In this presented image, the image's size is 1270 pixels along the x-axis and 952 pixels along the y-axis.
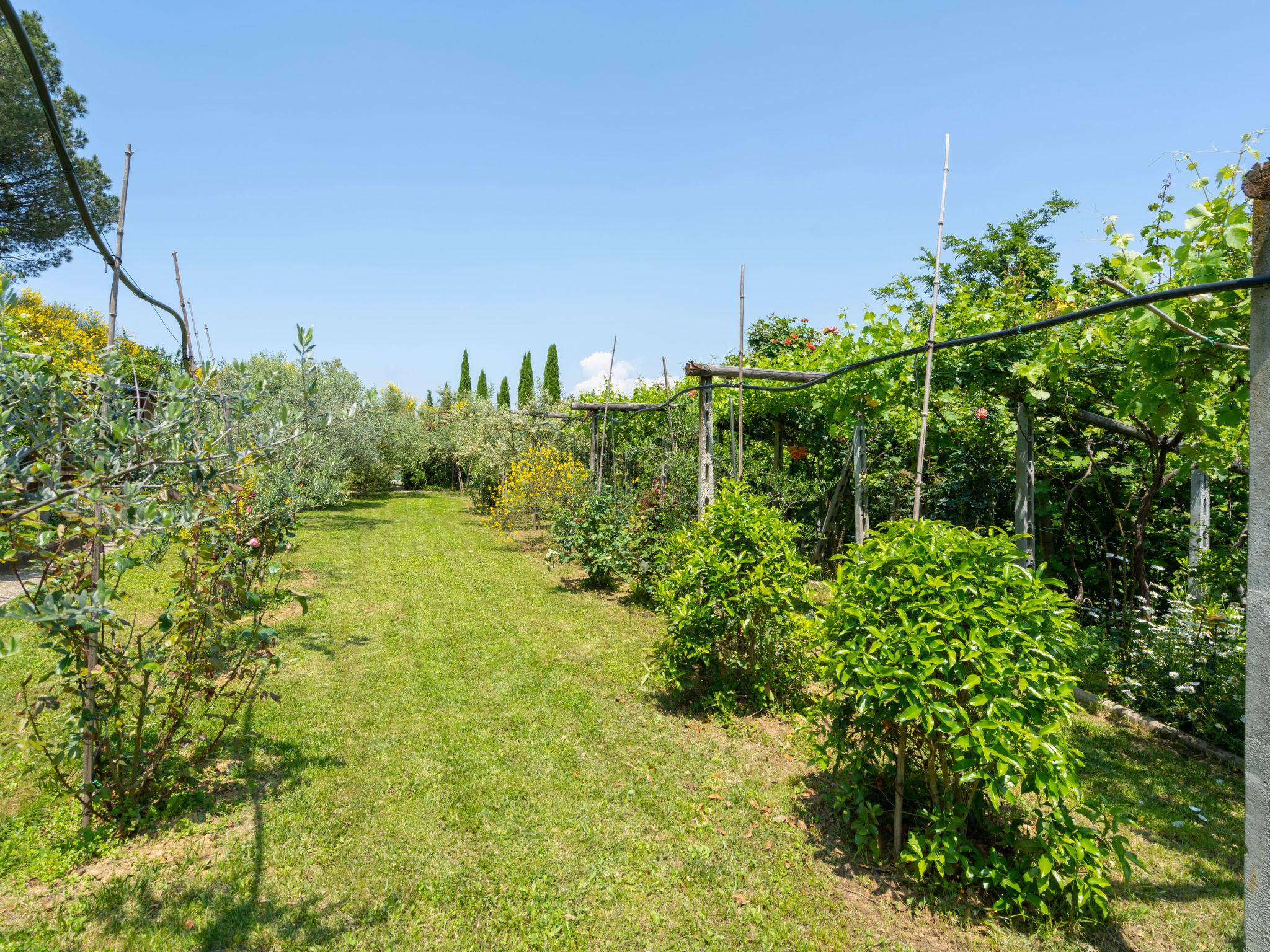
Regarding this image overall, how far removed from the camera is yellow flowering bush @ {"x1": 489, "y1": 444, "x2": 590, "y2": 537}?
10.4m

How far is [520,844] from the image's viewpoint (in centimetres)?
301

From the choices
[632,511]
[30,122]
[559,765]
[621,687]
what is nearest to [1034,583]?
[559,765]

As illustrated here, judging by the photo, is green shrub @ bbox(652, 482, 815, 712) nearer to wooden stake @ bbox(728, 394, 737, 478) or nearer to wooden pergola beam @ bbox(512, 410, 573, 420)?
wooden stake @ bbox(728, 394, 737, 478)

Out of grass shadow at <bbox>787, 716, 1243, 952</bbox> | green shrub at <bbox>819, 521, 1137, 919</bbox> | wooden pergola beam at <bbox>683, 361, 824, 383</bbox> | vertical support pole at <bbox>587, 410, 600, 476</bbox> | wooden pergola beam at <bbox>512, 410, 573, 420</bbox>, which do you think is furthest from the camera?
wooden pergola beam at <bbox>512, 410, 573, 420</bbox>

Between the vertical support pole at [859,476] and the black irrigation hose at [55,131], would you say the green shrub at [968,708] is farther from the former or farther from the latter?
the black irrigation hose at [55,131]

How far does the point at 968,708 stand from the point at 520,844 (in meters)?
2.19

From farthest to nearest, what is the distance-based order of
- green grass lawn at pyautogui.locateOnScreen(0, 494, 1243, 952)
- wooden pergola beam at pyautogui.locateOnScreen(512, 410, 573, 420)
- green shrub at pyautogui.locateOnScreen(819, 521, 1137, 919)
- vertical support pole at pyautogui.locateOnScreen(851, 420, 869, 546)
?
wooden pergola beam at pyautogui.locateOnScreen(512, 410, 573, 420), vertical support pole at pyautogui.locateOnScreen(851, 420, 869, 546), green grass lawn at pyautogui.locateOnScreen(0, 494, 1243, 952), green shrub at pyautogui.locateOnScreen(819, 521, 1137, 919)

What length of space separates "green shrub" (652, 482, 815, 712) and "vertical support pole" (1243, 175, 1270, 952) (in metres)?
2.48

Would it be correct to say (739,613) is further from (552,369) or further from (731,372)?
(552,369)

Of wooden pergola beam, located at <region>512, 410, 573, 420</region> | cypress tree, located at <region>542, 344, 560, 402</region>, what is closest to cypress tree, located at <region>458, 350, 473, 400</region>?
cypress tree, located at <region>542, 344, 560, 402</region>

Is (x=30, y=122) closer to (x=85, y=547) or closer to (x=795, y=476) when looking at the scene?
(x=85, y=547)

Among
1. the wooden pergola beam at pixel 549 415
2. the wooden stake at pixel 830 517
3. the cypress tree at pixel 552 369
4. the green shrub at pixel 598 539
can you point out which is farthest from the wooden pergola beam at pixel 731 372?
the cypress tree at pixel 552 369

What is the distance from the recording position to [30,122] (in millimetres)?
6789

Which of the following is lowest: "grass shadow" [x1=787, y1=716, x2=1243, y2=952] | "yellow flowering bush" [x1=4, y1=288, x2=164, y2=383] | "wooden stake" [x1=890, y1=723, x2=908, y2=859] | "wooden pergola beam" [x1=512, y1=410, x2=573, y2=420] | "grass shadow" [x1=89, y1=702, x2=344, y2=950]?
"grass shadow" [x1=89, y1=702, x2=344, y2=950]
